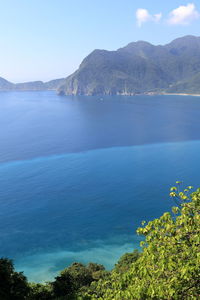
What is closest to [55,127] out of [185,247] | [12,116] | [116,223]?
[12,116]

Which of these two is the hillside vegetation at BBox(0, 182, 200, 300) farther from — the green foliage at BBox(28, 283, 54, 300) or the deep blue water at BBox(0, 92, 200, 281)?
the deep blue water at BBox(0, 92, 200, 281)

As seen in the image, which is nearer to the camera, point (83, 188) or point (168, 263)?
point (168, 263)

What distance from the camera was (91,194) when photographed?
165 ft

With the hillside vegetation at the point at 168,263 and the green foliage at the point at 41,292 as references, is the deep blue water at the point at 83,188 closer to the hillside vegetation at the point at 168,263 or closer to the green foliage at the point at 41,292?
the green foliage at the point at 41,292

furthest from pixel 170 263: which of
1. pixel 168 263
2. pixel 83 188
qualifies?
pixel 83 188

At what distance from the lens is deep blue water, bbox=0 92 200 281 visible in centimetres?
3521

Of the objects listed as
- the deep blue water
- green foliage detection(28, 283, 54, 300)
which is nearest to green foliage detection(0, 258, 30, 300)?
green foliage detection(28, 283, 54, 300)

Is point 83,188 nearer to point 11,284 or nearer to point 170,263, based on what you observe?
point 11,284

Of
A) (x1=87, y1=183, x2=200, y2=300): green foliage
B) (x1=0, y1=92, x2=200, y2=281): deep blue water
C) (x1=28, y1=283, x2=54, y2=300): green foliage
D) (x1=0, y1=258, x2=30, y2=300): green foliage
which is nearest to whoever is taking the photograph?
(x1=87, y1=183, x2=200, y2=300): green foliage

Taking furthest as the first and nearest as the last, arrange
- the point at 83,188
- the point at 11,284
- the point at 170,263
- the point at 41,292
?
the point at 83,188, the point at 41,292, the point at 11,284, the point at 170,263

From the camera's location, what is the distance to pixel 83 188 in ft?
173

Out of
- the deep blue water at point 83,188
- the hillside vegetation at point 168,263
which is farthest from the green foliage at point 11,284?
the hillside vegetation at point 168,263

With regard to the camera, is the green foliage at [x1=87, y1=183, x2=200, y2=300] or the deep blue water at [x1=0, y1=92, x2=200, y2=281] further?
the deep blue water at [x1=0, y1=92, x2=200, y2=281]

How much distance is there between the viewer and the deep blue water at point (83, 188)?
3521 cm
